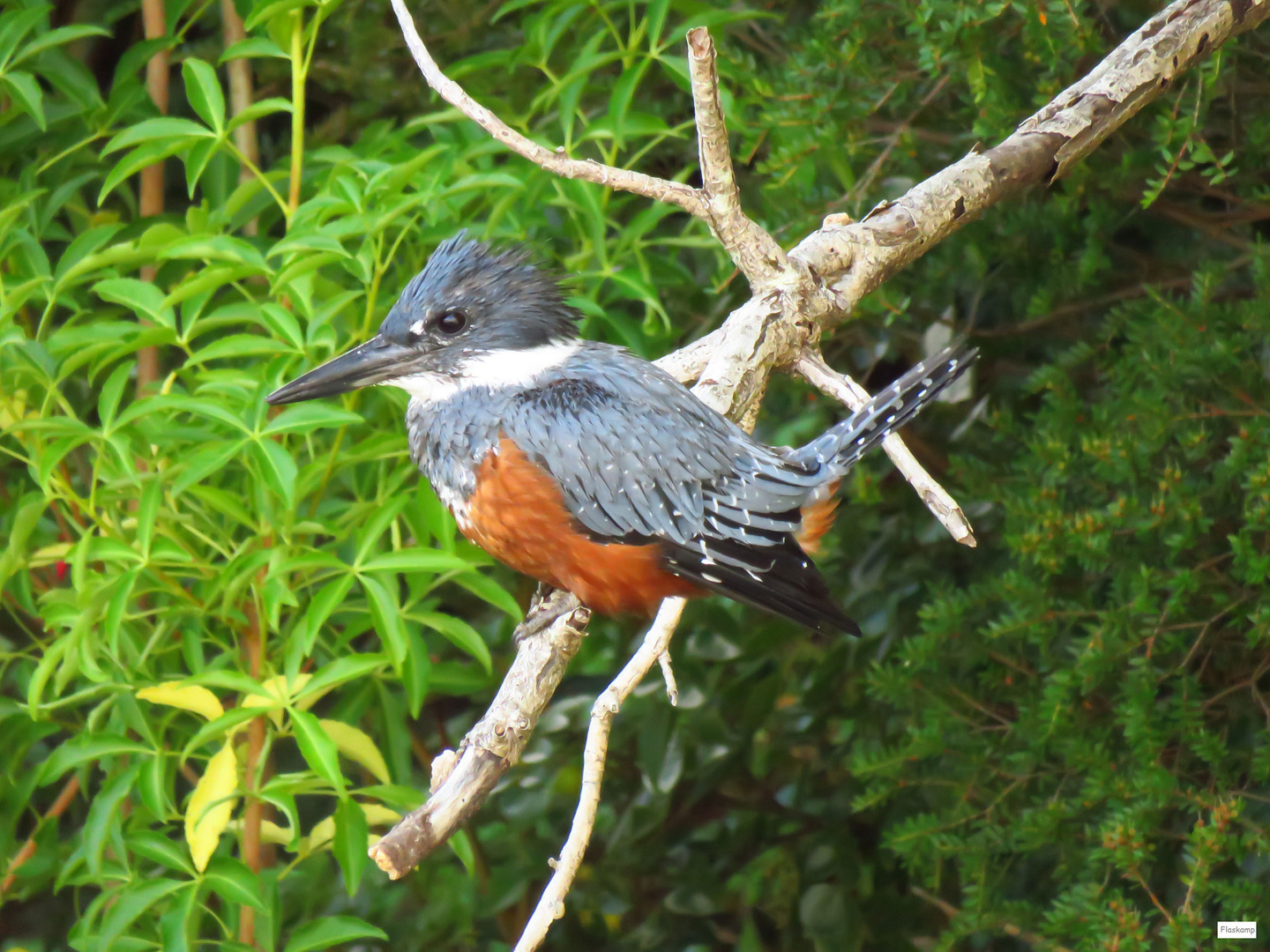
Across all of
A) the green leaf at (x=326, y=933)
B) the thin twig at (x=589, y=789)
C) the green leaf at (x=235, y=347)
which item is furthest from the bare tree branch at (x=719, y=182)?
the green leaf at (x=326, y=933)

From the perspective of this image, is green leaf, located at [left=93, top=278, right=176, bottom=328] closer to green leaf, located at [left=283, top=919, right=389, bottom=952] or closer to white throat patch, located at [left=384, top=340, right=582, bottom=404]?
white throat patch, located at [left=384, top=340, right=582, bottom=404]

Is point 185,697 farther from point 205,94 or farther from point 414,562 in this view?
point 205,94

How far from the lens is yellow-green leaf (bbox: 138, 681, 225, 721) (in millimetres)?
1809

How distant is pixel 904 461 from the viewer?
5.37ft

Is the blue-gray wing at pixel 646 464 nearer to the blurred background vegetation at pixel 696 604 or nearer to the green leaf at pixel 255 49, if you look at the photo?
the blurred background vegetation at pixel 696 604

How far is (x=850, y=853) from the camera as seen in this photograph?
259 cm

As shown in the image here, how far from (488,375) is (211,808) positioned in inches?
28.1

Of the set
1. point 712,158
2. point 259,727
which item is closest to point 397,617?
point 259,727

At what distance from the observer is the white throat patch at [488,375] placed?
6.24 ft

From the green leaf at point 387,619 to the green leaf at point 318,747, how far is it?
0.44 feet

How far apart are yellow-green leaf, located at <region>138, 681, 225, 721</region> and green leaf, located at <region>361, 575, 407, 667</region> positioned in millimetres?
281

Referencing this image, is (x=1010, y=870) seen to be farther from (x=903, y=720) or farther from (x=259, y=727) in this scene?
(x=259, y=727)

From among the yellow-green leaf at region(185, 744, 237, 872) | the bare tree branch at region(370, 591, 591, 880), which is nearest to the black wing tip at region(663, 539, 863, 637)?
the bare tree branch at region(370, 591, 591, 880)

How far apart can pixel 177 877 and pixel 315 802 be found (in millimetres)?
1373
